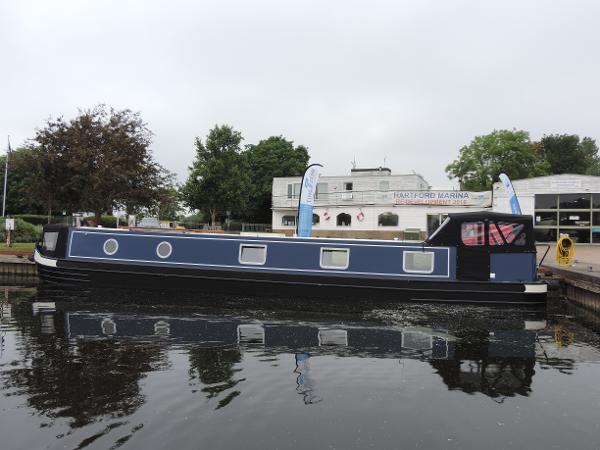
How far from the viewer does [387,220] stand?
29.8 meters

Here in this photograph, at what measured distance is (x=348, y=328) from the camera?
407 inches

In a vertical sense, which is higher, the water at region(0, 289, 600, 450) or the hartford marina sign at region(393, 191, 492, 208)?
the hartford marina sign at region(393, 191, 492, 208)

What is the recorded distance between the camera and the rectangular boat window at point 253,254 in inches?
571

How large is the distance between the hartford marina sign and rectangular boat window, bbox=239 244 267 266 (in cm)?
1698

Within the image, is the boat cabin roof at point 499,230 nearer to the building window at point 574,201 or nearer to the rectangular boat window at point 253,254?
the rectangular boat window at point 253,254

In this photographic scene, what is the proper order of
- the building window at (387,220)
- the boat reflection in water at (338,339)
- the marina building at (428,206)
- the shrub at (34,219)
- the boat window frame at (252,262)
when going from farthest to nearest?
the shrub at (34,219) → the building window at (387,220) → the marina building at (428,206) → the boat window frame at (252,262) → the boat reflection in water at (338,339)

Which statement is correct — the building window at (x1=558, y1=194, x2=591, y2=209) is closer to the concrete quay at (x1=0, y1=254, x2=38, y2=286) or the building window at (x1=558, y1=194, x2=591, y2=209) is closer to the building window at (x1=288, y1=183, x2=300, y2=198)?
the building window at (x1=288, y1=183, x2=300, y2=198)

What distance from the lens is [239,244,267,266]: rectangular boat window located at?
1452 centimetres

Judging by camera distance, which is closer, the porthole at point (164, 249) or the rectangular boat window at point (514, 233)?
the rectangular boat window at point (514, 233)

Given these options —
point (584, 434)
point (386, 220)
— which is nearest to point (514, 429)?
point (584, 434)

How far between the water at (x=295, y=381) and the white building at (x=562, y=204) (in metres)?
18.7

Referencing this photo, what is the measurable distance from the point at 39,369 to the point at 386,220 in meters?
25.0

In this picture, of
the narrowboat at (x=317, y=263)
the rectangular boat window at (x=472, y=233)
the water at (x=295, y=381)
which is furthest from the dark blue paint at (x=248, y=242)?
the water at (x=295, y=381)

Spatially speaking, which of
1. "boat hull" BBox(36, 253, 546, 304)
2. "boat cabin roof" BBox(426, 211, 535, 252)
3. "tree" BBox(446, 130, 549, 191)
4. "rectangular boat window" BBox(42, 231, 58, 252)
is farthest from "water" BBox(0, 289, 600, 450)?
"tree" BBox(446, 130, 549, 191)
